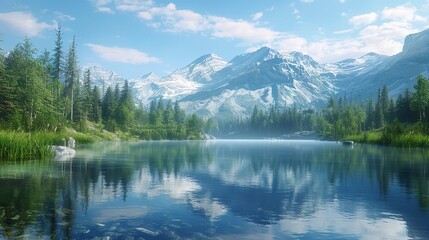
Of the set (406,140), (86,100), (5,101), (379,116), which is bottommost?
(406,140)

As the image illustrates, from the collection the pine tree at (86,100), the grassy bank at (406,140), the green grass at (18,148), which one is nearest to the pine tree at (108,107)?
the pine tree at (86,100)

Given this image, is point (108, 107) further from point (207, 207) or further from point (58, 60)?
point (207, 207)

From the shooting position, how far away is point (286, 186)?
1029 inches

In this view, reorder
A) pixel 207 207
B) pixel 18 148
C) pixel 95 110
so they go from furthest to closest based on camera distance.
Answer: pixel 95 110
pixel 18 148
pixel 207 207

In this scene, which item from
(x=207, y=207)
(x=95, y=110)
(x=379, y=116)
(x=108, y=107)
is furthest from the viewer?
(x=379, y=116)

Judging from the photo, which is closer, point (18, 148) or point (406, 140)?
point (18, 148)

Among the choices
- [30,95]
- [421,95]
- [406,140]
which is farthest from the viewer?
[421,95]

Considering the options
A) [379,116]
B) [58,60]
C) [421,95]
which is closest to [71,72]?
[58,60]

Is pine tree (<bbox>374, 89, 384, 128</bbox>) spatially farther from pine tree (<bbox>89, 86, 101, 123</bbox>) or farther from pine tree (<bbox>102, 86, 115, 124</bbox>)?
pine tree (<bbox>89, 86, 101, 123</bbox>)

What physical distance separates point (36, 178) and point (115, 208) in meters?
11.2

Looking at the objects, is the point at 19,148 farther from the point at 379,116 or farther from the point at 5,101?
the point at 379,116

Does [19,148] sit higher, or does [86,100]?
[86,100]

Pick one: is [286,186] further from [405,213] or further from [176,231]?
[176,231]

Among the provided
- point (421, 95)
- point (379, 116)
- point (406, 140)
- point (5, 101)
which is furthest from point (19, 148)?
point (379, 116)
